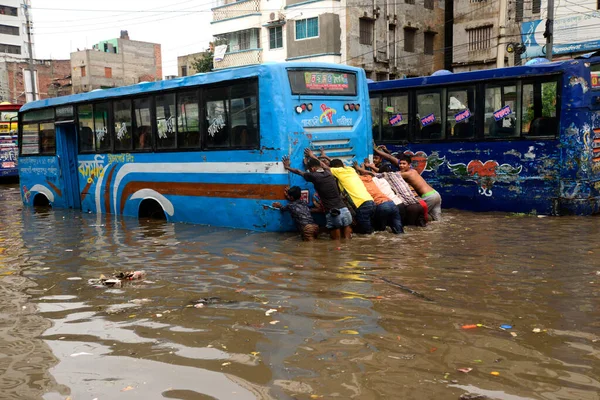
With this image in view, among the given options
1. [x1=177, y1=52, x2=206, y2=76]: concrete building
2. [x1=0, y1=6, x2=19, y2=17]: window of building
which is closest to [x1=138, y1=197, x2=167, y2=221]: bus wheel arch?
[x1=177, y1=52, x2=206, y2=76]: concrete building

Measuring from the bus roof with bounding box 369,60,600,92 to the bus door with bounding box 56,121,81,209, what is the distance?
707 cm

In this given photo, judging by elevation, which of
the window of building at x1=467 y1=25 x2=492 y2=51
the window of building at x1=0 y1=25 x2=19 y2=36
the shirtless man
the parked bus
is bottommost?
the shirtless man

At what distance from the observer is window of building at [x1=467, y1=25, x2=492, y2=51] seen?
3089 centimetres

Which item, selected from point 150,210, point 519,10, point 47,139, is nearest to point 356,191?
point 150,210

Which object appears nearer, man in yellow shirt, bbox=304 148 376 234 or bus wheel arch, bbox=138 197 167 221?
man in yellow shirt, bbox=304 148 376 234

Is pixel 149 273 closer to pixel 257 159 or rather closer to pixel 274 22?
pixel 257 159

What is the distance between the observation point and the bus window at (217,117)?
32.5 ft

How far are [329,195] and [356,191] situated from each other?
0.55m

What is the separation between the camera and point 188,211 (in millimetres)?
10953

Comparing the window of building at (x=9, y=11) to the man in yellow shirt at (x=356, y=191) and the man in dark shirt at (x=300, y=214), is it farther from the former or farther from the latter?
the man in dark shirt at (x=300, y=214)

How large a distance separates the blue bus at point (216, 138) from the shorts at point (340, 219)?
0.68 metres

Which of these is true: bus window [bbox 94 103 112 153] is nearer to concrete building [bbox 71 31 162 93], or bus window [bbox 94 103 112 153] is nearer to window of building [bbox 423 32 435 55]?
window of building [bbox 423 32 435 55]

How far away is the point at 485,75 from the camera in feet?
38.7

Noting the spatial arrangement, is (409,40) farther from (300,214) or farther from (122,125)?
(300,214)
